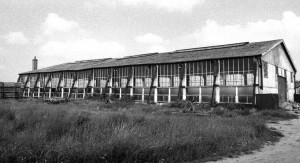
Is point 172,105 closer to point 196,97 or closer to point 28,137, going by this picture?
point 196,97

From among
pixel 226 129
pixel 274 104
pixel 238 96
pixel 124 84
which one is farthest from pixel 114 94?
pixel 226 129

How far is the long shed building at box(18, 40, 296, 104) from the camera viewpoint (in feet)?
59.0

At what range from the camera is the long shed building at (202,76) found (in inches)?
707

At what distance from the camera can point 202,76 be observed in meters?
20.1

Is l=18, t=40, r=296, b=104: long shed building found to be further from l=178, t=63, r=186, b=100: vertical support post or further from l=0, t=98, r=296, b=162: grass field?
l=0, t=98, r=296, b=162: grass field

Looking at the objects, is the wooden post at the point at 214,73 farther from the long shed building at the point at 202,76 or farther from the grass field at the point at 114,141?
the grass field at the point at 114,141

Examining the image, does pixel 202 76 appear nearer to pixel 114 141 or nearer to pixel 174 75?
pixel 174 75

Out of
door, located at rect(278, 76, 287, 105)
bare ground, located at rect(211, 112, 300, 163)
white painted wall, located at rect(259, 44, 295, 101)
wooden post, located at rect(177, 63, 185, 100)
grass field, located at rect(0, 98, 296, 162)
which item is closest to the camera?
grass field, located at rect(0, 98, 296, 162)

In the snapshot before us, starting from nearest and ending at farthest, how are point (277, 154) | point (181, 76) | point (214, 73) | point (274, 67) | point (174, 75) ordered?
point (277, 154) < point (214, 73) < point (274, 67) < point (181, 76) < point (174, 75)

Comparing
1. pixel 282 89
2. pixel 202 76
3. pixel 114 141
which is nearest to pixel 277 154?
pixel 114 141

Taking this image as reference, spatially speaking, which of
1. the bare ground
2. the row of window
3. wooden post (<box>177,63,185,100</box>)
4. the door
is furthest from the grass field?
the door

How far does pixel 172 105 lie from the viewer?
62.8 ft

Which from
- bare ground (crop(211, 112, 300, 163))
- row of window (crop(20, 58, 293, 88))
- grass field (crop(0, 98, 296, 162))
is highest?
row of window (crop(20, 58, 293, 88))

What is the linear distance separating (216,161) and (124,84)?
20385 millimetres
